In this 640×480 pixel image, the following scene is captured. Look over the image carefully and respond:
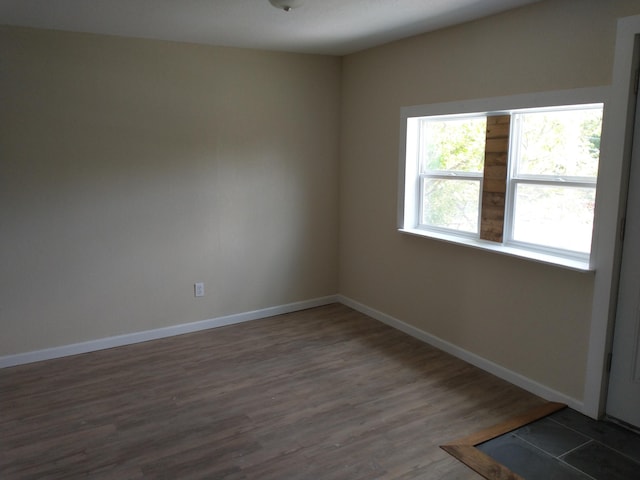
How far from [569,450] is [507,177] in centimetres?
171

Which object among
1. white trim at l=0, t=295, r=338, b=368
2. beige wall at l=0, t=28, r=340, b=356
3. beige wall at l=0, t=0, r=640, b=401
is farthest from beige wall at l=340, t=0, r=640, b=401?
white trim at l=0, t=295, r=338, b=368

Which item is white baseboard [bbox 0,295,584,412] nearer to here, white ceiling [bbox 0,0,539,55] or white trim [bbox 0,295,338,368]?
white trim [bbox 0,295,338,368]

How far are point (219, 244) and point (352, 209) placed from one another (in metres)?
1.33

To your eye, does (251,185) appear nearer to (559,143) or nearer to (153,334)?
(153,334)

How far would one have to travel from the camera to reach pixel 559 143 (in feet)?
10.1

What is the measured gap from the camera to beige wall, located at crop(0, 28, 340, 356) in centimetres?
360

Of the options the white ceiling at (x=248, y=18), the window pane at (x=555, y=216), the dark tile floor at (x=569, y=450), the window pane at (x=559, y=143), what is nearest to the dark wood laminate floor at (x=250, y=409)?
the dark tile floor at (x=569, y=450)

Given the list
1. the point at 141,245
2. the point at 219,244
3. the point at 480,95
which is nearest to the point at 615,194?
the point at 480,95

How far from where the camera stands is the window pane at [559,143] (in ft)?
9.59

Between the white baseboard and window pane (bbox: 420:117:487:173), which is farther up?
window pane (bbox: 420:117:487:173)

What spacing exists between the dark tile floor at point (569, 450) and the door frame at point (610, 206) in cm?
16

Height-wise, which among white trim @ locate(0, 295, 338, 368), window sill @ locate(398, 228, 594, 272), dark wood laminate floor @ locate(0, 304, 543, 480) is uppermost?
window sill @ locate(398, 228, 594, 272)

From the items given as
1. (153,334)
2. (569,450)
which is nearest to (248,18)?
(153,334)

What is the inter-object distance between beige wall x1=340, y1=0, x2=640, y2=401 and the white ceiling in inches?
8.9
